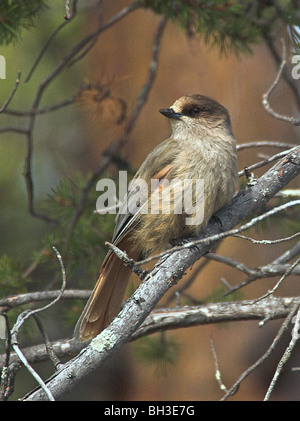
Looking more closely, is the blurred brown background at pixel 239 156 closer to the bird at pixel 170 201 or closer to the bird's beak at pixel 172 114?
the bird's beak at pixel 172 114

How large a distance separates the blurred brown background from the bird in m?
1.72

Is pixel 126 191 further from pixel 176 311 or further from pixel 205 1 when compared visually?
pixel 205 1

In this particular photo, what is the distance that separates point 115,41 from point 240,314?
167 inches

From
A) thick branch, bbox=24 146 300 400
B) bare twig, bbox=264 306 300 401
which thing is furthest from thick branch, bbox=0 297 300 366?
bare twig, bbox=264 306 300 401

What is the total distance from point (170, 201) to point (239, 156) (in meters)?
2.34

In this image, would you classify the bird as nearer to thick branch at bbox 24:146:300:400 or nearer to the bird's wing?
the bird's wing

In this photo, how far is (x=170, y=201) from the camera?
9.89 ft

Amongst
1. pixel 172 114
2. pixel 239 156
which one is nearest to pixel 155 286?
pixel 172 114

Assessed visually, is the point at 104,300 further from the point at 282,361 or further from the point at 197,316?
the point at 282,361

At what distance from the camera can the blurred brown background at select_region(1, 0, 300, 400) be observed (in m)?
5.19

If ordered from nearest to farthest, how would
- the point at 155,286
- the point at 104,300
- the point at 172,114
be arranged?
1. the point at 155,286
2. the point at 104,300
3. the point at 172,114

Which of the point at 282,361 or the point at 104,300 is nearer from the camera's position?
the point at 282,361

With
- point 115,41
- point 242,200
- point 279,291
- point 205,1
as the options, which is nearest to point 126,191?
point 242,200

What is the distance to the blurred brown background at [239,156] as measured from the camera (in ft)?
17.0
